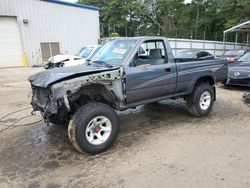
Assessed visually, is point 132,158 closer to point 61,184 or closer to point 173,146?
point 173,146

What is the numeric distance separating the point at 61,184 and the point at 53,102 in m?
1.15

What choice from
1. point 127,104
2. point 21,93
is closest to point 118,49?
point 127,104

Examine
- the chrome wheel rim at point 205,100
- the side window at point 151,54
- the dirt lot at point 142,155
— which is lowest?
the dirt lot at point 142,155

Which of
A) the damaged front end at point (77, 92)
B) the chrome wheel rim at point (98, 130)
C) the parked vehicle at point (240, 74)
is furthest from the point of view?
the parked vehicle at point (240, 74)

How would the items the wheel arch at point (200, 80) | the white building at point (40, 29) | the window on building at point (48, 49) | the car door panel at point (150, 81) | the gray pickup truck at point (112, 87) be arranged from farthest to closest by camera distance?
the window on building at point (48, 49)
the white building at point (40, 29)
the wheel arch at point (200, 80)
the car door panel at point (150, 81)
the gray pickup truck at point (112, 87)

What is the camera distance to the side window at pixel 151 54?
14.9 feet

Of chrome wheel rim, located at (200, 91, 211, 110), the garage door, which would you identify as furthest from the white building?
chrome wheel rim, located at (200, 91, 211, 110)

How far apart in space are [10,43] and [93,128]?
1711 cm

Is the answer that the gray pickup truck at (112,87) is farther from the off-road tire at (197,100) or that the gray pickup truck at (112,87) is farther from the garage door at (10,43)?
the garage door at (10,43)

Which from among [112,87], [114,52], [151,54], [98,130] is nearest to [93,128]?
[98,130]

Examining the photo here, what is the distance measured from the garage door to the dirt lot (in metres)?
14.2

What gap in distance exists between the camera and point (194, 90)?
5.21 m

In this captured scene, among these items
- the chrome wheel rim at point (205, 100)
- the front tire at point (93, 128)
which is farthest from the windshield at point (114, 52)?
the chrome wheel rim at point (205, 100)

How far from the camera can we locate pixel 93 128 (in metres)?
3.63
